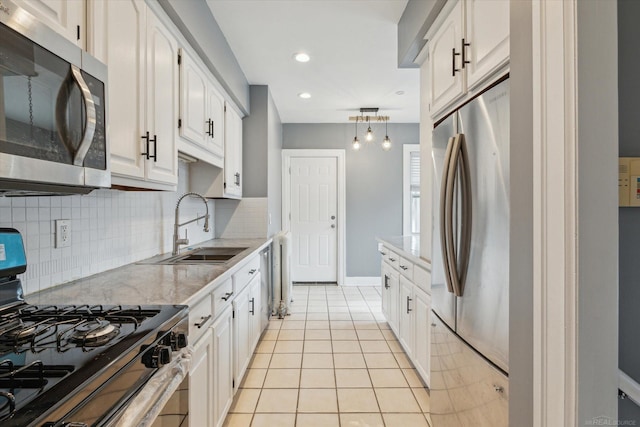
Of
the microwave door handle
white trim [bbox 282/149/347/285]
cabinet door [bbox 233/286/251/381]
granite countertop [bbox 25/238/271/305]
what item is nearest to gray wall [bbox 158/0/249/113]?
the microwave door handle

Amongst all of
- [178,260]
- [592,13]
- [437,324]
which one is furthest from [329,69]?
[592,13]

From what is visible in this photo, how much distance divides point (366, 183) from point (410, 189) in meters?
0.71

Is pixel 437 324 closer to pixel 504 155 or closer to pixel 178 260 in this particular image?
pixel 504 155

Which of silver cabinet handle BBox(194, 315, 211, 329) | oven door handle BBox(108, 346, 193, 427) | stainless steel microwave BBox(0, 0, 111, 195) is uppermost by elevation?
stainless steel microwave BBox(0, 0, 111, 195)

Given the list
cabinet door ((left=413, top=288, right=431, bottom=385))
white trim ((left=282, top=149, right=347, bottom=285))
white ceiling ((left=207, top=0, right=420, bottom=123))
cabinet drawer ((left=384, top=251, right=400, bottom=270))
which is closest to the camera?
cabinet door ((left=413, top=288, right=431, bottom=385))

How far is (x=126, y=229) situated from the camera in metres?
2.01

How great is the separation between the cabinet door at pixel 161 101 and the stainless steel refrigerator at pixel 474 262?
139cm

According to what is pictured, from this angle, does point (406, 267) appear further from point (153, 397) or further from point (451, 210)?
point (153, 397)

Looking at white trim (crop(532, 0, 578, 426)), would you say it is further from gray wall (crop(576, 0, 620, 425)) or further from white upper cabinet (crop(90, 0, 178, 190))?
white upper cabinet (crop(90, 0, 178, 190))

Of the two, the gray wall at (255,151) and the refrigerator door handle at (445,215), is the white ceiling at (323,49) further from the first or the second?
the refrigerator door handle at (445,215)

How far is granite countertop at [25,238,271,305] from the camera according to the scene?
127 cm

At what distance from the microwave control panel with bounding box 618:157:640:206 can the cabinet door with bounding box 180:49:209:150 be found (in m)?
2.04

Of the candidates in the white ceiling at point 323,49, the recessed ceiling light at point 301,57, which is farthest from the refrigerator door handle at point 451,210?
the recessed ceiling light at point 301,57

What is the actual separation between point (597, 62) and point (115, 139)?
5.17ft
